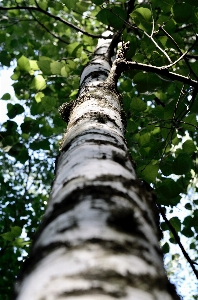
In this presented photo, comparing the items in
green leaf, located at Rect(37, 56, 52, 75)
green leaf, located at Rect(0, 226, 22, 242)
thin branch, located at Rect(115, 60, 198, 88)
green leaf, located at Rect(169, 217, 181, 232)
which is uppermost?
green leaf, located at Rect(37, 56, 52, 75)

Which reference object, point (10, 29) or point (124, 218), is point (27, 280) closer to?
point (124, 218)

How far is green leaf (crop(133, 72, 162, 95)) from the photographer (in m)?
1.94

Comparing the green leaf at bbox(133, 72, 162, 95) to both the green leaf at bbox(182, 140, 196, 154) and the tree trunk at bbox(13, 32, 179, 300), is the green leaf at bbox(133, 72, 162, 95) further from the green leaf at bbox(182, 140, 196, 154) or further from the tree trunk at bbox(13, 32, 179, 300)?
the tree trunk at bbox(13, 32, 179, 300)

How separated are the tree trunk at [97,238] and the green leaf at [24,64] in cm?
197

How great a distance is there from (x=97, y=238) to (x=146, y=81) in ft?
5.01

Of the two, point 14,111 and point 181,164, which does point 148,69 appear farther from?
point 14,111

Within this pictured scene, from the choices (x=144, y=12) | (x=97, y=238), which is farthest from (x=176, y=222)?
(x=97, y=238)

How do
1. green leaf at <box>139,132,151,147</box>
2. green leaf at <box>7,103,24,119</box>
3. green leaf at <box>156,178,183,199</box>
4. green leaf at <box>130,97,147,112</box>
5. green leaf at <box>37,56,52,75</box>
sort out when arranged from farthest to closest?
green leaf at <box>7,103,24,119</box>
green leaf at <box>37,56,52,75</box>
green leaf at <box>139,132,151,147</box>
green leaf at <box>130,97,147,112</box>
green leaf at <box>156,178,183,199</box>

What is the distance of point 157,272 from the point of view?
0.59 meters

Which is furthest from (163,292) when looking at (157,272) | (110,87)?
(110,87)

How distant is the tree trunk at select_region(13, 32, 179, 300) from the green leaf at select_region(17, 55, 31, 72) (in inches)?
77.7

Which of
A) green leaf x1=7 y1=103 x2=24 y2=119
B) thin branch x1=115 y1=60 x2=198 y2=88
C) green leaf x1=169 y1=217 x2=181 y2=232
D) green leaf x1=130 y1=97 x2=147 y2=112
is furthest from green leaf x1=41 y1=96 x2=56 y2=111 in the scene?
green leaf x1=169 y1=217 x2=181 y2=232

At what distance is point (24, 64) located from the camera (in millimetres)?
2777

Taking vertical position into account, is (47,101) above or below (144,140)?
above
